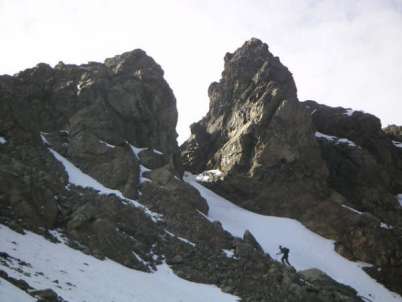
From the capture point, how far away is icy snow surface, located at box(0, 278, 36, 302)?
13505 millimetres

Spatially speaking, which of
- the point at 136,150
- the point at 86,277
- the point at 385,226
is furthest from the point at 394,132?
the point at 86,277

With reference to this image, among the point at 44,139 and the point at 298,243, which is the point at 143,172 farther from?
the point at 298,243

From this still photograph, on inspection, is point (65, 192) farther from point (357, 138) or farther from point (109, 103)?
point (357, 138)

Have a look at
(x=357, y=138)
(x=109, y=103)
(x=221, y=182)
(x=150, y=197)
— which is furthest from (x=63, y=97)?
(x=357, y=138)

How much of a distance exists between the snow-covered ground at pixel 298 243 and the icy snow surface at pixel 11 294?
1140 inches

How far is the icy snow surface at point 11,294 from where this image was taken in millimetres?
13505

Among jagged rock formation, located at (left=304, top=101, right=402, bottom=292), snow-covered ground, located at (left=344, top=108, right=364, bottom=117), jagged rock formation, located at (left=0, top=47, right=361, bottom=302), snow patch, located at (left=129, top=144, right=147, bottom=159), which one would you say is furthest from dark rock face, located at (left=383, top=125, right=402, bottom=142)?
snow patch, located at (left=129, top=144, right=147, bottom=159)

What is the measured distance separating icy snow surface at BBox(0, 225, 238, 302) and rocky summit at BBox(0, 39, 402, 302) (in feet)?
0.34

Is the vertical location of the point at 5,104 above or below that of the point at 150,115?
below

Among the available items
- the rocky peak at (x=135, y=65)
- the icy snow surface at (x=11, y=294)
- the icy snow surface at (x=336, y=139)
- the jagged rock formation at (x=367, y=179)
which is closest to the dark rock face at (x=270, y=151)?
the jagged rock formation at (x=367, y=179)

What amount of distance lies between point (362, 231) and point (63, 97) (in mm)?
34373

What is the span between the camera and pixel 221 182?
57156 millimetres

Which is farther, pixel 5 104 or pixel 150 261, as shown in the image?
pixel 5 104

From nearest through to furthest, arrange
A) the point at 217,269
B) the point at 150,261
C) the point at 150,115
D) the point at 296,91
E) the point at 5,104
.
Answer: the point at 150,261 → the point at 217,269 → the point at 5,104 → the point at 150,115 → the point at 296,91
